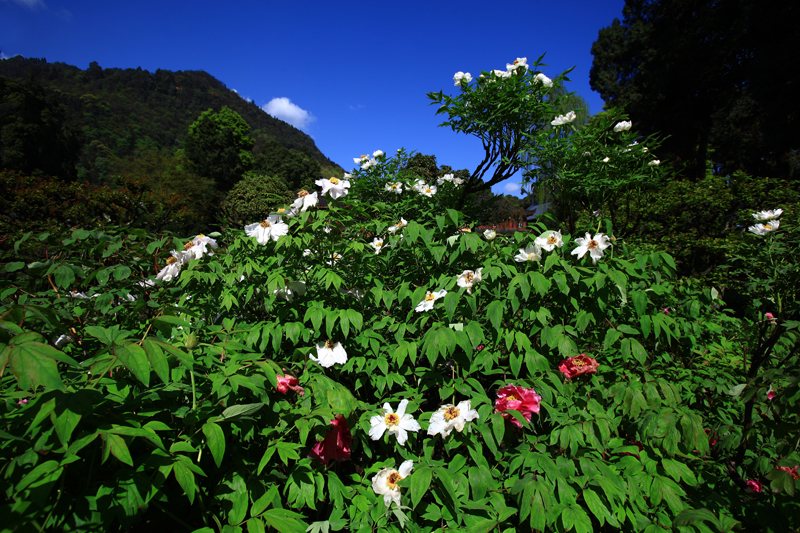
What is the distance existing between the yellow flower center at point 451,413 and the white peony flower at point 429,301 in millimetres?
431

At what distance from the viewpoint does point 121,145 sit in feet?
149

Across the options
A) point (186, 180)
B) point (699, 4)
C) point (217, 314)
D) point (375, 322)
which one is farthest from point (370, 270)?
point (186, 180)

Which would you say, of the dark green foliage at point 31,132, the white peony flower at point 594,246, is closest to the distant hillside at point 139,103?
the dark green foliage at point 31,132

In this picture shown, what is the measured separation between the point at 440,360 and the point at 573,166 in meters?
2.31

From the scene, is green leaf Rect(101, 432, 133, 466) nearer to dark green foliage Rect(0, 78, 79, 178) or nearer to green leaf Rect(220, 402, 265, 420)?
green leaf Rect(220, 402, 265, 420)

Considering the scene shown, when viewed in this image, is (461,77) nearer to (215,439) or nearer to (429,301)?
(429,301)

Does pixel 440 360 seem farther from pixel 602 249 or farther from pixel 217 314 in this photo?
pixel 217 314

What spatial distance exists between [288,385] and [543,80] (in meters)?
2.84

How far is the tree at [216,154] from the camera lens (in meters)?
35.5

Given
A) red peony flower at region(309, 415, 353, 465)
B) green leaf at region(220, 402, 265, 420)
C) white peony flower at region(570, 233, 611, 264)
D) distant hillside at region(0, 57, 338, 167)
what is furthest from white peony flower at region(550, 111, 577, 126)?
A: distant hillside at region(0, 57, 338, 167)

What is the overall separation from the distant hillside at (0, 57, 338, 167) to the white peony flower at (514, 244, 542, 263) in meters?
46.3

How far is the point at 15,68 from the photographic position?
6588 cm

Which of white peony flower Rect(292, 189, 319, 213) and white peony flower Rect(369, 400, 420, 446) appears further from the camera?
white peony flower Rect(292, 189, 319, 213)

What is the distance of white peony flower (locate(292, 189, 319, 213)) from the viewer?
1762 millimetres
